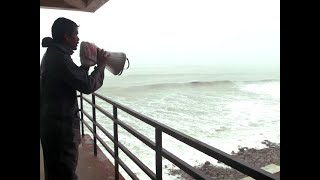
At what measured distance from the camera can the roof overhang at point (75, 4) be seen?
382 centimetres

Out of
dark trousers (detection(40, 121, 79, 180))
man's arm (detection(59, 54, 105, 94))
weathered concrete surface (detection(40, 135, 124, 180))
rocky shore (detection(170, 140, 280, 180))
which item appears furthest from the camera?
rocky shore (detection(170, 140, 280, 180))

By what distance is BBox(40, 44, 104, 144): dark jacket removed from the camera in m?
1.77

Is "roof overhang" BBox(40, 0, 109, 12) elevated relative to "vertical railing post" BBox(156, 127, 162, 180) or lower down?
elevated

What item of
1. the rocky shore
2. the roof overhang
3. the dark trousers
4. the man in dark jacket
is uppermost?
the roof overhang

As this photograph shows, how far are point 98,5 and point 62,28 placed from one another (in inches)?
86.9

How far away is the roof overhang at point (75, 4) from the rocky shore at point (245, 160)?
648 centimetres

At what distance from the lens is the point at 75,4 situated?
3.94 metres

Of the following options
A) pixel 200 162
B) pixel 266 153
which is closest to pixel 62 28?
pixel 200 162

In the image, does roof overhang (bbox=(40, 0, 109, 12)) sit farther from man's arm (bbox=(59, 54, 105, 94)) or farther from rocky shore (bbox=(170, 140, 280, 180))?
rocky shore (bbox=(170, 140, 280, 180))

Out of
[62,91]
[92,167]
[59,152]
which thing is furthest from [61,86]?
[92,167]

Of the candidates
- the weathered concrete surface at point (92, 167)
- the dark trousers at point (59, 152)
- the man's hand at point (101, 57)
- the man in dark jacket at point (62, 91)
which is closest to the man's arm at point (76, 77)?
the man in dark jacket at point (62, 91)

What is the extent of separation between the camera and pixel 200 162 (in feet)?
40.4

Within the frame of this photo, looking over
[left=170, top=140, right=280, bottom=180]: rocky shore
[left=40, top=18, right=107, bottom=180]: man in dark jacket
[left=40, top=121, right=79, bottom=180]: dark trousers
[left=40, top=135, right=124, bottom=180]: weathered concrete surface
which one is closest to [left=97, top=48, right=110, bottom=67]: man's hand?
[left=40, top=18, right=107, bottom=180]: man in dark jacket
